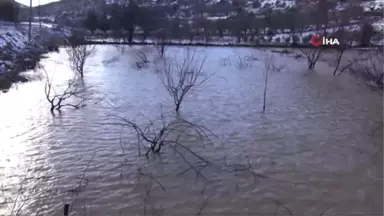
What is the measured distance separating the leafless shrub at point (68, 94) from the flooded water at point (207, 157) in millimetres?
252

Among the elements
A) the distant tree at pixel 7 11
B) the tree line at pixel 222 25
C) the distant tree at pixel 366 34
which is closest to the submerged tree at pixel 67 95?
the tree line at pixel 222 25

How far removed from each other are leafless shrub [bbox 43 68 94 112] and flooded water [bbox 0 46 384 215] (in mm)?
252

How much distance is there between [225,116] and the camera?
26.7 ft

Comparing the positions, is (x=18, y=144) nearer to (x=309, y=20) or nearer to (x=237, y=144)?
(x=237, y=144)

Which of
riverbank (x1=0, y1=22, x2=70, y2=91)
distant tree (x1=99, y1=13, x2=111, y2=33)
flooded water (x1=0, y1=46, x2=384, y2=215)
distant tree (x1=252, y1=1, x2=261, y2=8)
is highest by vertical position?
distant tree (x1=252, y1=1, x2=261, y2=8)

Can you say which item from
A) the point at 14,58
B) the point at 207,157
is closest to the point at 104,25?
the point at 14,58

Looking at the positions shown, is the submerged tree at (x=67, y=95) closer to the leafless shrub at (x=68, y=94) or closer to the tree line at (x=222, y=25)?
the leafless shrub at (x=68, y=94)

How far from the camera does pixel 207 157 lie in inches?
223

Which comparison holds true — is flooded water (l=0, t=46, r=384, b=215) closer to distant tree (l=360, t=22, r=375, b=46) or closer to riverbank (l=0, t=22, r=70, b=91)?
riverbank (l=0, t=22, r=70, b=91)

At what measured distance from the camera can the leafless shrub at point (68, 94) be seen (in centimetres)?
859

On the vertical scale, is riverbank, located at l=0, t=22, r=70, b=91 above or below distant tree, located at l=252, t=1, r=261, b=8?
below

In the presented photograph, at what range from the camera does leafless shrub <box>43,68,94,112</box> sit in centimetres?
859

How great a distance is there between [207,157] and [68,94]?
19.2ft

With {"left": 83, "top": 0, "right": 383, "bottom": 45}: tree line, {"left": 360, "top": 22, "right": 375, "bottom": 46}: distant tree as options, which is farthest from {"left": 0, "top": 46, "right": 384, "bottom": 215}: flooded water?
{"left": 83, "top": 0, "right": 383, "bottom": 45}: tree line
